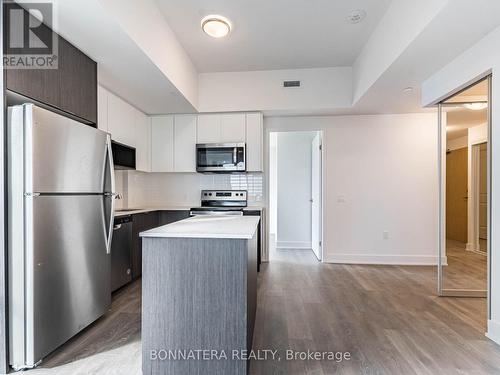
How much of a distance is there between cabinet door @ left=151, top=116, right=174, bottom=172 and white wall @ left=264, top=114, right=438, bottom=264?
7.83ft

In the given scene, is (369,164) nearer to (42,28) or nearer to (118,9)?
(118,9)

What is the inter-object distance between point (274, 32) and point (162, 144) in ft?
7.60

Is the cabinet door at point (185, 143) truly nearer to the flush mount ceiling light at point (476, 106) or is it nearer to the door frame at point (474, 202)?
the flush mount ceiling light at point (476, 106)

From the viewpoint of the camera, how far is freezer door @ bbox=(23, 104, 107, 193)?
1605mm

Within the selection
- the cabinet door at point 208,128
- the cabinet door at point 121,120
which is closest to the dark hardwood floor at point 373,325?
the cabinet door at point 208,128

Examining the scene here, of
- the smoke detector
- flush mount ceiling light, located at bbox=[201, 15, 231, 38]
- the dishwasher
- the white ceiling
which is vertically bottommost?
the dishwasher

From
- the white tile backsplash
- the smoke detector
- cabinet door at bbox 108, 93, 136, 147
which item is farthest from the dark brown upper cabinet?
the smoke detector

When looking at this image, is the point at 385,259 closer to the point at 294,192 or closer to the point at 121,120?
the point at 294,192

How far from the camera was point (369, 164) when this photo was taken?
411 cm

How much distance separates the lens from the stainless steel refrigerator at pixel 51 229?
160 cm

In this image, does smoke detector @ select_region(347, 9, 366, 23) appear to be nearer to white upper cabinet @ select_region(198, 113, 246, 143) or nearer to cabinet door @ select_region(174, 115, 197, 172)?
white upper cabinet @ select_region(198, 113, 246, 143)

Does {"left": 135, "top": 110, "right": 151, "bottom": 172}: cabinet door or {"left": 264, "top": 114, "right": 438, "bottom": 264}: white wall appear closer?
{"left": 135, "top": 110, "right": 151, "bottom": 172}: cabinet door

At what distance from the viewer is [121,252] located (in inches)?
112

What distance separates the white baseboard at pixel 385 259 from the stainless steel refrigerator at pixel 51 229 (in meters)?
3.34
